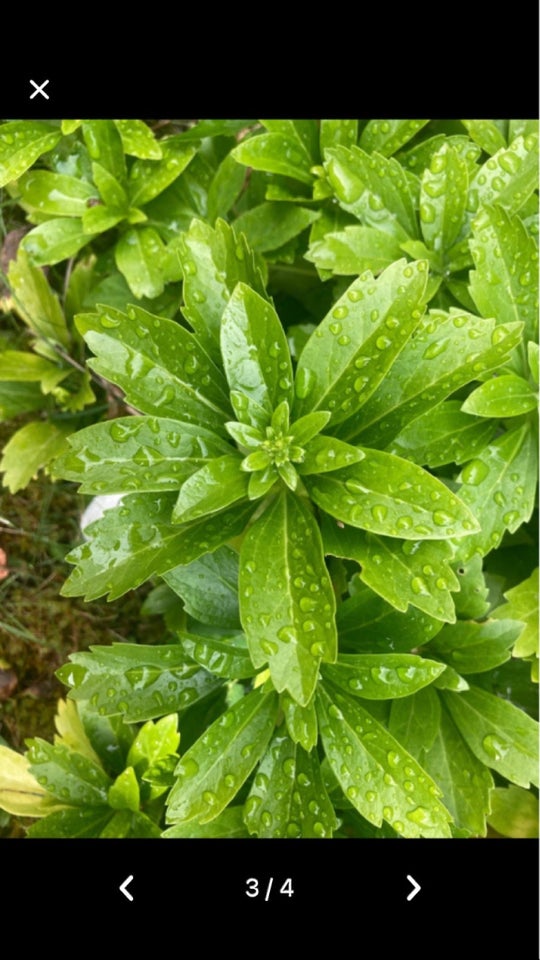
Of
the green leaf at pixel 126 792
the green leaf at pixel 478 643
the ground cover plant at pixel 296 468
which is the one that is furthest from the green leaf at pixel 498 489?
the green leaf at pixel 126 792

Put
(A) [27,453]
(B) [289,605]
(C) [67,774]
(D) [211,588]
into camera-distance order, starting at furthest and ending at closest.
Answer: (A) [27,453] < (C) [67,774] < (D) [211,588] < (B) [289,605]

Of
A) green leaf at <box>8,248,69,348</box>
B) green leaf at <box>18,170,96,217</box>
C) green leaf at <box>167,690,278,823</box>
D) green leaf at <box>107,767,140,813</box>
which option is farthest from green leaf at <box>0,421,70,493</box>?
green leaf at <box>167,690,278,823</box>

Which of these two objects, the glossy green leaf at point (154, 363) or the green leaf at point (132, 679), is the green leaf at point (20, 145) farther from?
the green leaf at point (132, 679)

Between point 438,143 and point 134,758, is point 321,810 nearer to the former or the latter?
point 134,758

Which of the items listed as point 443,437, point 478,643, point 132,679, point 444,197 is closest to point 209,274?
point 443,437
